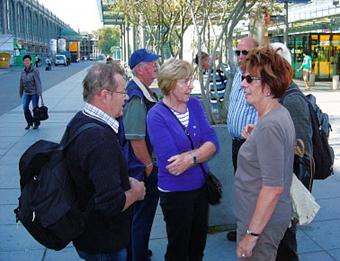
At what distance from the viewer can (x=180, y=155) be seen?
3.23 metres

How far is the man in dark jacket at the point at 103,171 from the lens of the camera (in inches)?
90.8

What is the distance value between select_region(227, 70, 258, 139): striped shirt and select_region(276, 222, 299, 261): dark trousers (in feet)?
3.57

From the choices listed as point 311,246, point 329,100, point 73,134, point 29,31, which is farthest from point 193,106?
point 29,31

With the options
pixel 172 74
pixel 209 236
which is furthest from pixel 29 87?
pixel 172 74

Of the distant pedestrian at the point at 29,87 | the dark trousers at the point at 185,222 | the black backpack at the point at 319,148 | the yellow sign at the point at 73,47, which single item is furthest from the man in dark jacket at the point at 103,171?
the yellow sign at the point at 73,47

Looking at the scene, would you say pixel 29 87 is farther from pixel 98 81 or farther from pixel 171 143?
pixel 98 81

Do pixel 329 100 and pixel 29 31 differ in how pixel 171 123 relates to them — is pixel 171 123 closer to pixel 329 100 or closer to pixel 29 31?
pixel 329 100

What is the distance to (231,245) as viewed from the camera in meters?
4.53

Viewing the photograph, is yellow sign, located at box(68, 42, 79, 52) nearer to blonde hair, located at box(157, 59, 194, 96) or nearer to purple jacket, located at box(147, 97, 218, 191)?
blonde hair, located at box(157, 59, 194, 96)

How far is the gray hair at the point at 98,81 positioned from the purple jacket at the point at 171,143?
79 cm

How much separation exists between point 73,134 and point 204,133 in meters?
1.28

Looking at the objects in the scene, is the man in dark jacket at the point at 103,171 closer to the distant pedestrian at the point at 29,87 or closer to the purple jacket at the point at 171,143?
the purple jacket at the point at 171,143

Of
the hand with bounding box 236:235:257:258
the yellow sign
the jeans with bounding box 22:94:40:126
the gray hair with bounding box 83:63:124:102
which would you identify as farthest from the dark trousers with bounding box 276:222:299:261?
the yellow sign

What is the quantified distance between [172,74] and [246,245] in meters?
1.42
